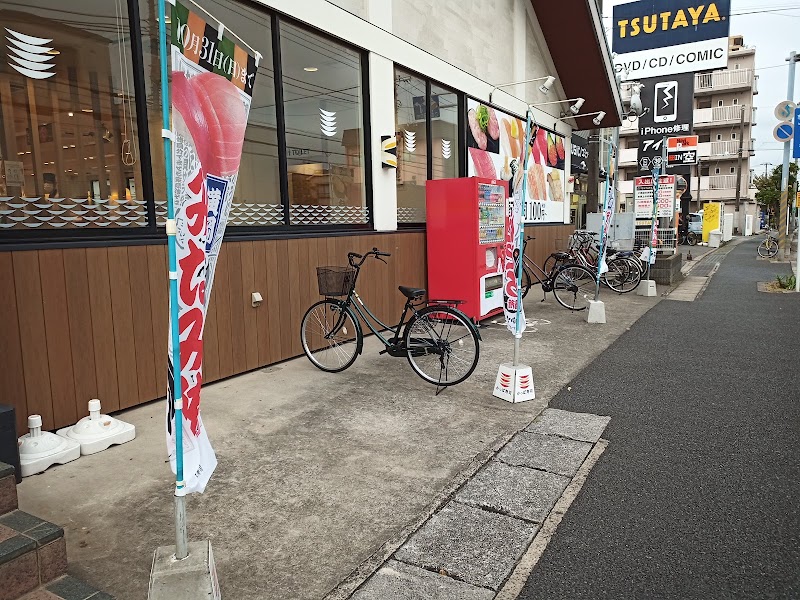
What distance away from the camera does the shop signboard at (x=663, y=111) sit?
16844 mm

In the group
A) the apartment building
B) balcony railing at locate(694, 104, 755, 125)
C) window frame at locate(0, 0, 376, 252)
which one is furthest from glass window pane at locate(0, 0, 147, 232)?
balcony railing at locate(694, 104, 755, 125)

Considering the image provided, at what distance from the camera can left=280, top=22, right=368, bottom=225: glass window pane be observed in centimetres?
639

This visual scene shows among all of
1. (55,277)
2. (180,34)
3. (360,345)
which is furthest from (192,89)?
(360,345)

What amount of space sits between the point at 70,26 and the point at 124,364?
9.09 ft

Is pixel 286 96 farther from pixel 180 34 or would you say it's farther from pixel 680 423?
pixel 680 423

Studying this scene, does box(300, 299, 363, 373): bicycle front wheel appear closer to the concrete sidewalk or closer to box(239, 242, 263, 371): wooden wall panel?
the concrete sidewalk

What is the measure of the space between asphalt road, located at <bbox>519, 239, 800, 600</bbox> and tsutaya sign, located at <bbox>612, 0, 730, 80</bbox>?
469 inches

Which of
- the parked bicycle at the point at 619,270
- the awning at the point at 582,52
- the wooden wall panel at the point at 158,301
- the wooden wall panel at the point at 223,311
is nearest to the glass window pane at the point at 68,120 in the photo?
the wooden wall panel at the point at 158,301

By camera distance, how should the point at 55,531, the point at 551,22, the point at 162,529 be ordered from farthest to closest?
the point at 551,22
the point at 162,529
the point at 55,531

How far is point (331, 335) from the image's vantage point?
235 inches

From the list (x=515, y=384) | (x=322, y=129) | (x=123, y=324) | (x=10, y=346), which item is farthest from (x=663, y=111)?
(x=10, y=346)

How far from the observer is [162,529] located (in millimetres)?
2955

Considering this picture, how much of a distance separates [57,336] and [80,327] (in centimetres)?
18

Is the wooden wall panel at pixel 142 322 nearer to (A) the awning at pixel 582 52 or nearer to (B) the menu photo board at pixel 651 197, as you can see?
(A) the awning at pixel 582 52
